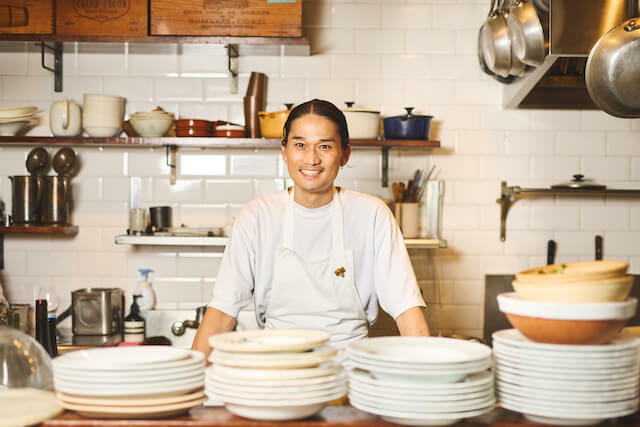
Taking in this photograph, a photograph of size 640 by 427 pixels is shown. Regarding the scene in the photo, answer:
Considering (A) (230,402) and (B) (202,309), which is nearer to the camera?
(A) (230,402)

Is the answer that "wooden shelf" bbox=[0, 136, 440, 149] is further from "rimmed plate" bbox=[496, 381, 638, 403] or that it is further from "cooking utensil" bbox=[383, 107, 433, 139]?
"rimmed plate" bbox=[496, 381, 638, 403]

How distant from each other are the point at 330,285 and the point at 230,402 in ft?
4.00

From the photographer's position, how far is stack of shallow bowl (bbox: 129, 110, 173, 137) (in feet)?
11.1

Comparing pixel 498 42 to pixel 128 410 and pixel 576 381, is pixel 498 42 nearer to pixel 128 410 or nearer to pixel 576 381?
pixel 576 381

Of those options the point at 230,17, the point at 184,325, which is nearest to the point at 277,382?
the point at 184,325

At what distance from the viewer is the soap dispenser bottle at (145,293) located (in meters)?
3.59

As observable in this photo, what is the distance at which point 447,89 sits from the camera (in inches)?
145

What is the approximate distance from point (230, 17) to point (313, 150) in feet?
4.94

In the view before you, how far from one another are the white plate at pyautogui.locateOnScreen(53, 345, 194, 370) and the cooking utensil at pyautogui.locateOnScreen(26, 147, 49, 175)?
2.61m

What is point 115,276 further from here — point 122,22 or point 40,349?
point 40,349

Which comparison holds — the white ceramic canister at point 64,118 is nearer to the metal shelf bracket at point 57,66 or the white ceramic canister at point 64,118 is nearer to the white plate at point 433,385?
the metal shelf bracket at point 57,66

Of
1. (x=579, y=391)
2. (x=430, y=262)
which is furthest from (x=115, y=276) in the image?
(x=579, y=391)

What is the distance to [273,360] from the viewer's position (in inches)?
45.4

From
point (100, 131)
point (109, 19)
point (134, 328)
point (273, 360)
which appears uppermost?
point (109, 19)
